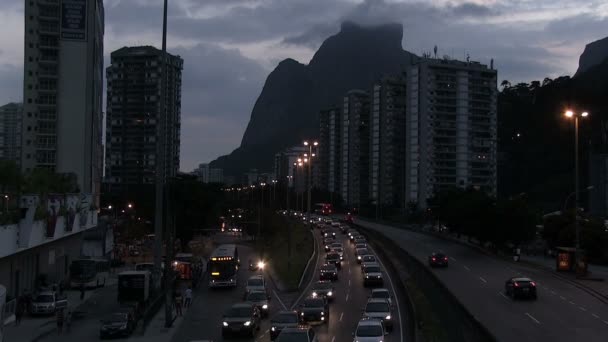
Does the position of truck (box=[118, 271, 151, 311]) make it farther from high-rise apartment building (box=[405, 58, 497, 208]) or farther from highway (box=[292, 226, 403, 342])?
high-rise apartment building (box=[405, 58, 497, 208])

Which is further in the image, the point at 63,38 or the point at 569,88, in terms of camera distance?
the point at 569,88

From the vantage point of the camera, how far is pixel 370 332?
23250 millimetres

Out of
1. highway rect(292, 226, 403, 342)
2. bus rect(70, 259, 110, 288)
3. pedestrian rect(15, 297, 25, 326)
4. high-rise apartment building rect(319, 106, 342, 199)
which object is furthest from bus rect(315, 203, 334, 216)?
pedestrian rect(15, 297, 25, 326)

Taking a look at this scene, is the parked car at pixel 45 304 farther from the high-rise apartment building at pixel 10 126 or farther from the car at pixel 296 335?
the high-rise apartment building at pixel 10 126

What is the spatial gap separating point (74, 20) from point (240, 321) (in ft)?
170

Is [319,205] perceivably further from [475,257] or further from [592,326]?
[592,326]

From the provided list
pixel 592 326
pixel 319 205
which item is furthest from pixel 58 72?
pixel 319 205

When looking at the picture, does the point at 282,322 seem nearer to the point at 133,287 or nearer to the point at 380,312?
the point at 380,312

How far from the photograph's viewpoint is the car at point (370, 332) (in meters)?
22.9

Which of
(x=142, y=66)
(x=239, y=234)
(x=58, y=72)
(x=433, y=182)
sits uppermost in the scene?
(x=142, y=66)

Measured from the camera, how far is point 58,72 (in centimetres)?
7281

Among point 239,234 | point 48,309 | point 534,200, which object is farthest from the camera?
point 534,200

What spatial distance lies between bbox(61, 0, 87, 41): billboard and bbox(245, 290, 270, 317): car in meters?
45.0

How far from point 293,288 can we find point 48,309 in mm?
13686
